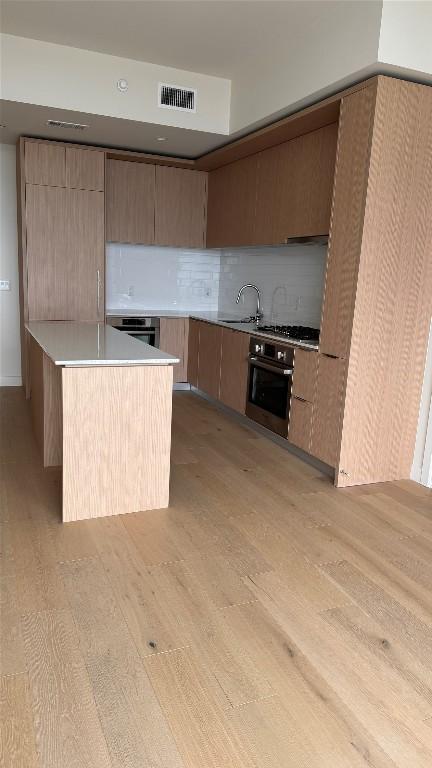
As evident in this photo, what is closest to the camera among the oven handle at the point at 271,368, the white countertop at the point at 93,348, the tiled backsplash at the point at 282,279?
the white countertop at the point at 93,348

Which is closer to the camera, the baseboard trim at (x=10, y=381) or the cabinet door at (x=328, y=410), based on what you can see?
the cabinet door at (x=328, y=410)

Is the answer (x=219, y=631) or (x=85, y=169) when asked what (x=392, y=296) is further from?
(x=85, y=169)

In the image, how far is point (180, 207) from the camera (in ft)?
18.3

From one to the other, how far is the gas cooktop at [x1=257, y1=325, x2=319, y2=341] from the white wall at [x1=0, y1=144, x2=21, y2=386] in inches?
106

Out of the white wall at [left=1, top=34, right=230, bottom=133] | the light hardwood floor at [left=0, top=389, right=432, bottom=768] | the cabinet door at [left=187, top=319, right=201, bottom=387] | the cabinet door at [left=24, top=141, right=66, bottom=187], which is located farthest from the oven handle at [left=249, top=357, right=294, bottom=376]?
the cabinet door at [left=24, top=141, right=66, bottom=187]

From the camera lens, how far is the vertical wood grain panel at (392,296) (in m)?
3.05

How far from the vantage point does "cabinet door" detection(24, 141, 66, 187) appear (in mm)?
4695

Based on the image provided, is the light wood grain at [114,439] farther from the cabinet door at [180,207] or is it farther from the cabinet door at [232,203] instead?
the cabinet door at [180,207]

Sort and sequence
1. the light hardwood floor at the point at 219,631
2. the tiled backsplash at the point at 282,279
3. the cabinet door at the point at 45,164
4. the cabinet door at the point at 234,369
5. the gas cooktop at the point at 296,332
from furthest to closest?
1. the cabinet door at the point at 45,164
2. the cabinet door at the point at 234,369
3. the tiled backsplash at the point at 282,279
4. the gas cooktop at the point at 296,332
5. the light hardwood floor at the point at 219,631

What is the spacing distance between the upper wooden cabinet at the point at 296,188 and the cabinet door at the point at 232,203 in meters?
0.15

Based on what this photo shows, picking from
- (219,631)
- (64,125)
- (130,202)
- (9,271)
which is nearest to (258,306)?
(130,202)

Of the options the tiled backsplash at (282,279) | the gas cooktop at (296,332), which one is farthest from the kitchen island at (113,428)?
the tiled backsplash at (282,279)

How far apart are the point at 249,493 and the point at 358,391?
2.99 feet

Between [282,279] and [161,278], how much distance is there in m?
1.60
